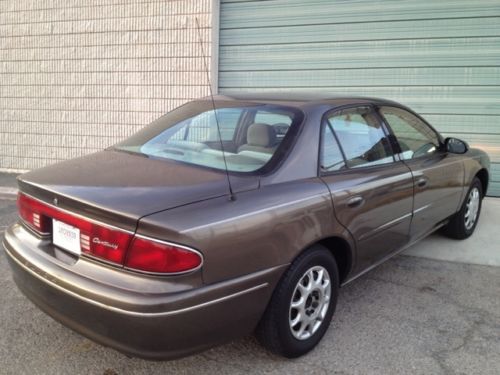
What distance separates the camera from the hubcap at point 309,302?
8.42 ft

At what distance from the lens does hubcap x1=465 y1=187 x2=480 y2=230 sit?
4.66m

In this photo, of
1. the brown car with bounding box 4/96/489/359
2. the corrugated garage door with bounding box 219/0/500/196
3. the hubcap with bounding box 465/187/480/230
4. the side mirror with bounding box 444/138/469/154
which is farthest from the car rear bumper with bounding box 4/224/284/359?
the corrugated garage door with bounding box 219/0/500/196

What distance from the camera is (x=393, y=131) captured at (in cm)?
355

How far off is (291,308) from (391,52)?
4.93 meters

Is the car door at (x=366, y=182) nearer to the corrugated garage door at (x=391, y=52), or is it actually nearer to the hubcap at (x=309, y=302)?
the hubcap at (x=309, y=302)

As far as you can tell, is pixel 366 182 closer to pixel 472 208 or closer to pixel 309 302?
pixel 309 302

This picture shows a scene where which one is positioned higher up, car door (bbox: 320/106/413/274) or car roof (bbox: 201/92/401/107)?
car roof (bbox: 201/92/401/107)

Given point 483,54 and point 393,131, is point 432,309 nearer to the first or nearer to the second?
point 393,131

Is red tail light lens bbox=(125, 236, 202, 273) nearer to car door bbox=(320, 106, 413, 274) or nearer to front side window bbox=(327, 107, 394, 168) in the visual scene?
car door bbox=(320, 106, 413, 274)

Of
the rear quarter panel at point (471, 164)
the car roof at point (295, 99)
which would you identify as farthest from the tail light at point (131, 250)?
the rear quarter panel at point (471, 164)

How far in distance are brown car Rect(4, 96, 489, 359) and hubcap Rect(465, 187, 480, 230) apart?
1.39 metres

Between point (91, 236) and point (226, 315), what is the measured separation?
722 millimetres

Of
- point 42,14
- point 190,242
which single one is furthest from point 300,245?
point 42,14

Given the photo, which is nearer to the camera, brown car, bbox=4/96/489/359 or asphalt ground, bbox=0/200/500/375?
brown car, bbox=4/96/489/359
